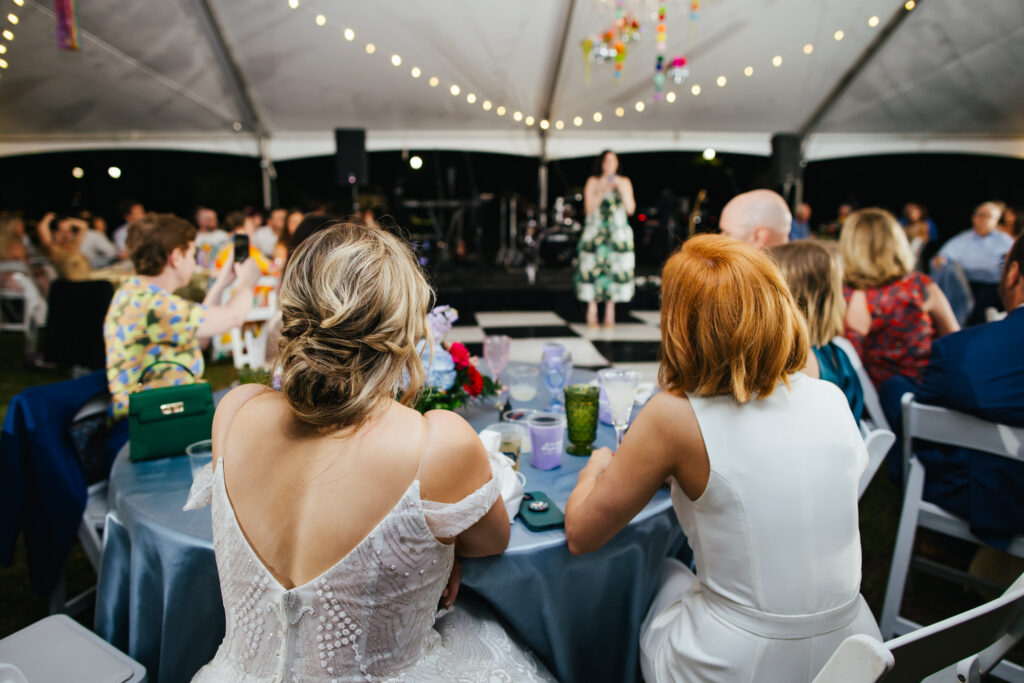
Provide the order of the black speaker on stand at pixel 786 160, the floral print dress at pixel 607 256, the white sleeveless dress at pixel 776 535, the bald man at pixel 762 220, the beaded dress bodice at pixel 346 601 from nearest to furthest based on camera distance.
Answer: the beaded dress bodice at pixel 346 601 → the white sleeveless dress at pixel 776 535 → the bald man at pixel 762 220 → the floral print dress at pixel 607 256 → the black speaker on stand at pixel 786 160

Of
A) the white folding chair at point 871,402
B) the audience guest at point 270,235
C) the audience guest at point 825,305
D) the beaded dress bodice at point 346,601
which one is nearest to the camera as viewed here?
the beaded dress bodice at point 346,601

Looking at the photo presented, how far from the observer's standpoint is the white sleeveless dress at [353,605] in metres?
0.77

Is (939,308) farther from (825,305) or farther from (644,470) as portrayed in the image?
(644,470)

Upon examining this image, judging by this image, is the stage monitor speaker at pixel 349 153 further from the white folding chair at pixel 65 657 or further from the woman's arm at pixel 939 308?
the white folding chair at pixel 65 657

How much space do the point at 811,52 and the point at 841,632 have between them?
659 cm

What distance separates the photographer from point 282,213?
18.3 feet

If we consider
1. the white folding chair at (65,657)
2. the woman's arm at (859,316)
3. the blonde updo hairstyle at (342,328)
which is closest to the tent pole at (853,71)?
the woman's arm at (859,316)

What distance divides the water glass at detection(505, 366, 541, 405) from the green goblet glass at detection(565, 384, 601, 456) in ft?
0.93

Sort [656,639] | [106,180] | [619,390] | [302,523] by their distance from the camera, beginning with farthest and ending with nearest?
[106,180] → [619,390] → [656,639] → [302,523]

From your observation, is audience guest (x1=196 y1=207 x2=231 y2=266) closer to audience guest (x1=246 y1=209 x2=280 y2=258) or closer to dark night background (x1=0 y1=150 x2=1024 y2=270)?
audience guest (x1=246 y1=209 x2=280 y2=258)

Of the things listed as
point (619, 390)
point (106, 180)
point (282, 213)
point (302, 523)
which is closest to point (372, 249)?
point (302, 523)

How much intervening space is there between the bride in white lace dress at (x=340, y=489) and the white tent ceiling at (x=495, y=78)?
184 inches

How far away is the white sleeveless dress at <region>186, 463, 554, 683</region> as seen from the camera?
0.77 meters

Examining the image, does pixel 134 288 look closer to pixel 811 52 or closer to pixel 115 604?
pixel 115 604
